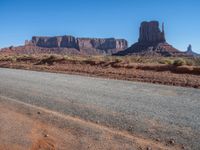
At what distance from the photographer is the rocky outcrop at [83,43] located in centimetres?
16452

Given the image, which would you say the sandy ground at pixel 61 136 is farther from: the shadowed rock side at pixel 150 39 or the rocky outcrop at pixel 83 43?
the rocky outcrop at pixel 83 43

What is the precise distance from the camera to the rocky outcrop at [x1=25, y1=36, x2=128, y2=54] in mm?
164525

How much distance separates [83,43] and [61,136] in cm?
16285

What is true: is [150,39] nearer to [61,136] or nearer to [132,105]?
[132,105]

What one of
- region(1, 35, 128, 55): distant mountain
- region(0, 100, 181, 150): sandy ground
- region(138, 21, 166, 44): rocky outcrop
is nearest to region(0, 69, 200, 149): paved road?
region(0, 100, 181, 150): sandy ground

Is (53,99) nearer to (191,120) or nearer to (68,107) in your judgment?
(68,107)

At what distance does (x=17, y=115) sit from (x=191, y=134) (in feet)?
15.8

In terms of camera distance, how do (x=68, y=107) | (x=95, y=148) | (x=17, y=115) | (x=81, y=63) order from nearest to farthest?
(x=95, y=148)
(x=17, y=115)
(x=68, y=107)
(x=81, y=63)

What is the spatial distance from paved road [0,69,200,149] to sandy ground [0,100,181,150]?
405 millimetres

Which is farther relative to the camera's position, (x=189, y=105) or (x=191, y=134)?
(x=189, y=105)

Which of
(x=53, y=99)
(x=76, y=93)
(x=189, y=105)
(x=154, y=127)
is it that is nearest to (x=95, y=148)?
(x=154, y=127)

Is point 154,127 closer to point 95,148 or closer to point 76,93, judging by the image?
point 95,148

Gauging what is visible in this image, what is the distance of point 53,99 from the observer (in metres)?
10.9

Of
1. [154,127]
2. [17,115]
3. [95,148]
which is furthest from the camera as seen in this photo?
[17,115]
